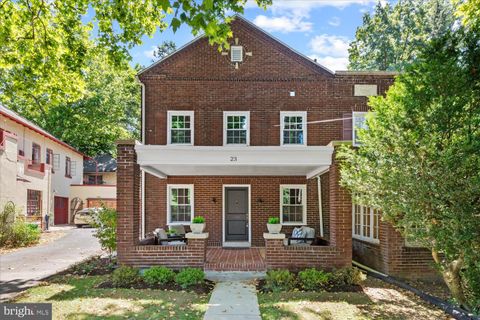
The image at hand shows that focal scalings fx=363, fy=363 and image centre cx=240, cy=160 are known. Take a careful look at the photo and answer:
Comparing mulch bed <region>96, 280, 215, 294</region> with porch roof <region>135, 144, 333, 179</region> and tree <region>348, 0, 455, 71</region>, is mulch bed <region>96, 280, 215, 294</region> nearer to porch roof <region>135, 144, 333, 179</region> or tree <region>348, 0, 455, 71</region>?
porch roof <region>135, 144, 333, 179</region>

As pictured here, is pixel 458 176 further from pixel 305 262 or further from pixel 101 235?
pixel 101 235

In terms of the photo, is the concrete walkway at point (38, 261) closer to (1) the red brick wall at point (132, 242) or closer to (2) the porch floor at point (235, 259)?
(1) the red brick wall at point (132, 242)

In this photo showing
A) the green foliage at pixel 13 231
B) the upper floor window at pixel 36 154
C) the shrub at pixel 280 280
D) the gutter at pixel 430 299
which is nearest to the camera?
the gutter at pixel 430 299

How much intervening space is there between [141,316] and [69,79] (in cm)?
771

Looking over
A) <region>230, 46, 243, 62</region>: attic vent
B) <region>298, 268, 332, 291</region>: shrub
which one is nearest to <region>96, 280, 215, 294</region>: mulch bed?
<region>298, 268, 332, 291</region>: shrub

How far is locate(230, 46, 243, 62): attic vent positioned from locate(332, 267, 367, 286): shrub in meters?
8.98

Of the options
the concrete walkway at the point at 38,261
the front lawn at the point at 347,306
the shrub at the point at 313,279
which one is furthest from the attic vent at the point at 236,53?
the front lawn at the point at 347,306

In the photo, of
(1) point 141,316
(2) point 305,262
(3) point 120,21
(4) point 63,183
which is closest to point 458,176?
(2) point 305,262

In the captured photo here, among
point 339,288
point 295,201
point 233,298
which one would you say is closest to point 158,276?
point 233,298

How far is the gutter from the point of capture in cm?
631

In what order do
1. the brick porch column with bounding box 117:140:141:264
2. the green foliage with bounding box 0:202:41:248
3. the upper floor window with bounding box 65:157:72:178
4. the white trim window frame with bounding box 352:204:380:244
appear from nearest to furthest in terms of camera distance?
the brick porch column with bounding box 117:140:141:264 → the white trim window frame with bounding box 352:204:380:244 → the green foliage with bounding box 0:202:41:248 → the upper floor window with bounding box 65:157:72:178

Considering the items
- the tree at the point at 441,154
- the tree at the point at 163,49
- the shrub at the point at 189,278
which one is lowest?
the shrub at the point at 189,278

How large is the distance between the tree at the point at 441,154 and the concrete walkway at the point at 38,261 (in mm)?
8243

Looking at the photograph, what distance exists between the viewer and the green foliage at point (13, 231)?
15109 millimetres
